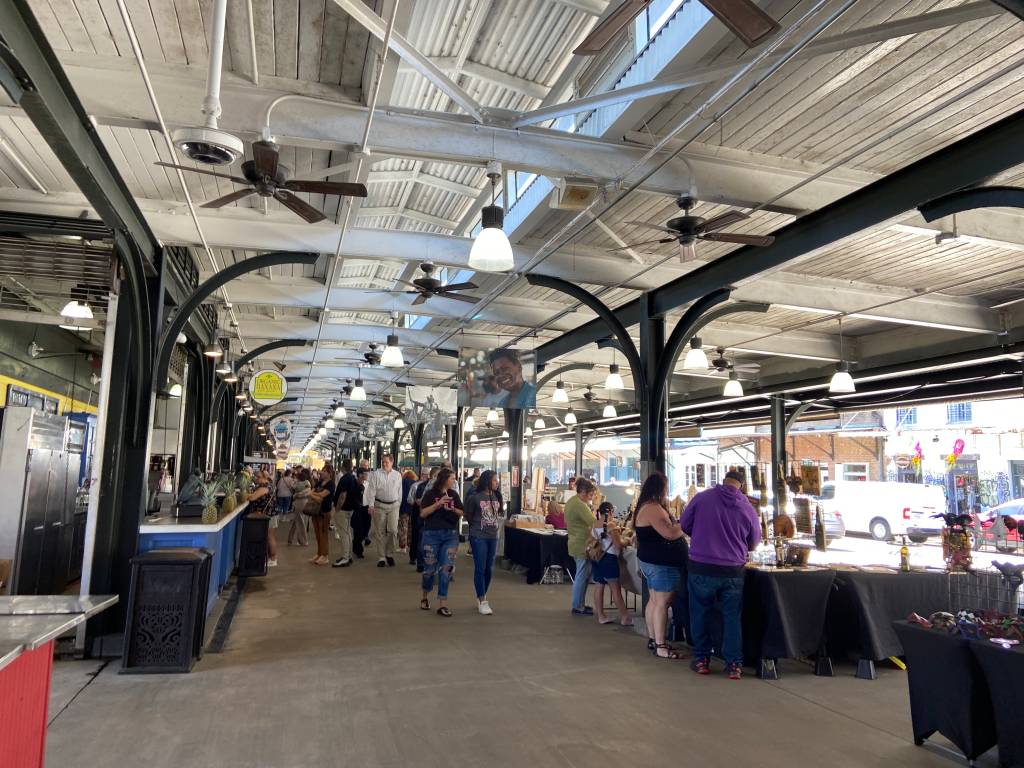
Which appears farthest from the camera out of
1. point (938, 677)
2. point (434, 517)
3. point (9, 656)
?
point (434, 517)

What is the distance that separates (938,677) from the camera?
4305 mm

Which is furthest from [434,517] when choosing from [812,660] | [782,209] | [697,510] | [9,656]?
[9,656]

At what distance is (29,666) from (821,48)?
4908mm

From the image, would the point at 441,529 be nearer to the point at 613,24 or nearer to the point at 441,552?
the point at 441,552

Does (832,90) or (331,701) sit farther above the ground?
(832,90)

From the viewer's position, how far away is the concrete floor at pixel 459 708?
13.5ft

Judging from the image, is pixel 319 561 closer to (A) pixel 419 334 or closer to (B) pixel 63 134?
(A) pixel 419 334

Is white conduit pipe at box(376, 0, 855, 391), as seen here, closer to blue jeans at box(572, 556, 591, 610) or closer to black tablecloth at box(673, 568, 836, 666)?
black tablecloth at box(673, 568, 836, 666)

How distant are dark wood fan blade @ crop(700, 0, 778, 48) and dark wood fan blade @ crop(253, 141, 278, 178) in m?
2.64

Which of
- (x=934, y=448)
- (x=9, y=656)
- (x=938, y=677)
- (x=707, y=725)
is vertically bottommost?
(x=707, y=725)

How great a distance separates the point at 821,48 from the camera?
4051 mm

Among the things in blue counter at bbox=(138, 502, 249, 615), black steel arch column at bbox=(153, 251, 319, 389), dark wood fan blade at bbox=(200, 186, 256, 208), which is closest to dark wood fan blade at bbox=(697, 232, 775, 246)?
dark wood fan blade at bbox=(200, 186, 256, 208)

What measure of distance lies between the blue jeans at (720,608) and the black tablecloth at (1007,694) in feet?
6.69

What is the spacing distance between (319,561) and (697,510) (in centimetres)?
771
